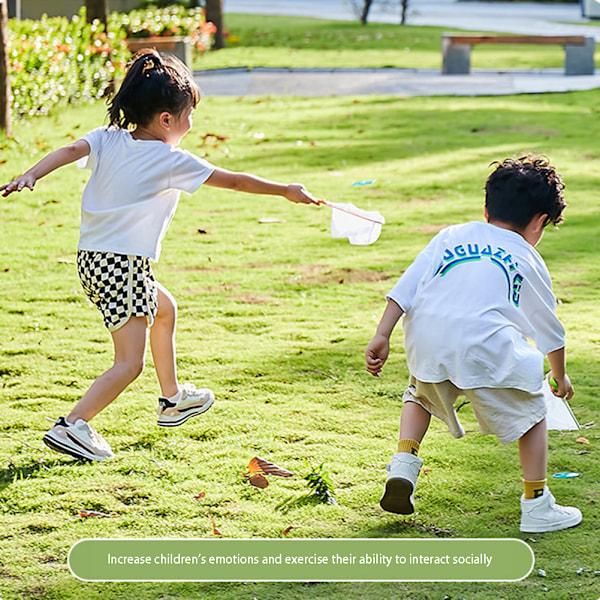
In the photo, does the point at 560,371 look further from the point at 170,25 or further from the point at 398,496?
the point at 170,25

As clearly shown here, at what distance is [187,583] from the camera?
2.60 m

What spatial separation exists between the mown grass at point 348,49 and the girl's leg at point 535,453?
12.9 m

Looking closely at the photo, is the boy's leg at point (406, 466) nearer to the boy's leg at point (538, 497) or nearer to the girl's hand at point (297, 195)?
the boy's leg at point (538, 497)

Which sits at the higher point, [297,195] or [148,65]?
[148,65]

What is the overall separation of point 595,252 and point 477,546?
146 inches

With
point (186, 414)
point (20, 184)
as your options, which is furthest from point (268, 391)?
point (20, 184)

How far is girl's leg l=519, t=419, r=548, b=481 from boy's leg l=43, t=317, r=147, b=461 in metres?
1.33

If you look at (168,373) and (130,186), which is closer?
(130,186)

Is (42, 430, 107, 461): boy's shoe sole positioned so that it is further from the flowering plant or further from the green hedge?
the flowering plant

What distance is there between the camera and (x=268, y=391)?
12.8ft

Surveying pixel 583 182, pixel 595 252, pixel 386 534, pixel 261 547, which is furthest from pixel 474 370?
pixel 583 182

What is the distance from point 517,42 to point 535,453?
495 inches

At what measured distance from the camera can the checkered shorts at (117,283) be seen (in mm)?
3236

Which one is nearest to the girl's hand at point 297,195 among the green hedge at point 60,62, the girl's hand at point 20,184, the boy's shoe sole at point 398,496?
the girl's hand at point 20,184
